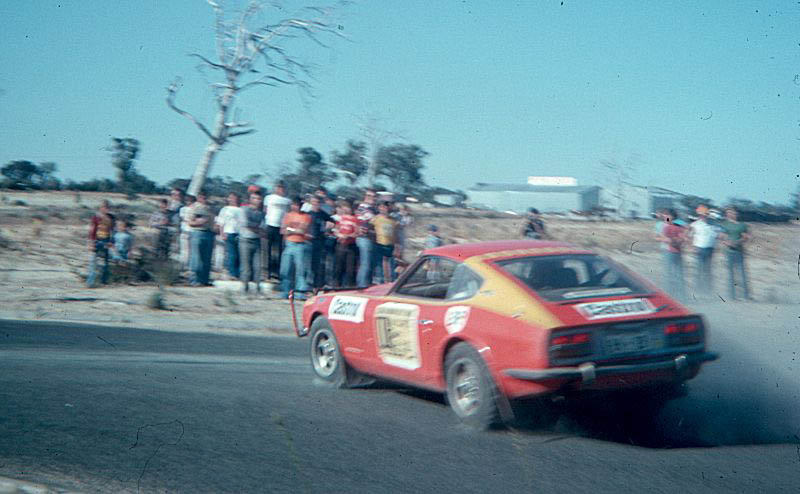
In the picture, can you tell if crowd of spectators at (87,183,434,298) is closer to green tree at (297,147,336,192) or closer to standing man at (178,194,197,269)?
standing man at (178,194,197,269)

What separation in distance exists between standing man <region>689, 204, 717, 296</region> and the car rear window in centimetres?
859

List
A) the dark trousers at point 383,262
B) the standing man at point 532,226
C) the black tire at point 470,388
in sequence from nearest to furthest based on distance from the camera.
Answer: the black tire at point 470,388 → the dark trousers at point 383,262 → the standing man at point 532,226

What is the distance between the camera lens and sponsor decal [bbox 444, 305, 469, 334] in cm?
627

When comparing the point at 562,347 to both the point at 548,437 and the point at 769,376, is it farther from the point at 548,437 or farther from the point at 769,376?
the point at 769,376

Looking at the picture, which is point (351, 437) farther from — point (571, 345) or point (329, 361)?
point (329, 361)

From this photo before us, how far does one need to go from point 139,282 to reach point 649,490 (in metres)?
12.7

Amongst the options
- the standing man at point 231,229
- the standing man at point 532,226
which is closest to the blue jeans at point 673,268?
the standing man at point 532,226

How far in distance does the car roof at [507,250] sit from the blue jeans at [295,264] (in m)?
7.12

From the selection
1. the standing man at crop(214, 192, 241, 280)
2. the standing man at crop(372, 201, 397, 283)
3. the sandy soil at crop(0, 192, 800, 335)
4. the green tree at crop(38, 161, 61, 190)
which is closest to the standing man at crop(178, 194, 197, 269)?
the standing man at crop(214, 192, 241, 280)

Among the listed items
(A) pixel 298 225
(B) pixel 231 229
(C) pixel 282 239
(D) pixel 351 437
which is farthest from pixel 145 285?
(D) pixel 351 437

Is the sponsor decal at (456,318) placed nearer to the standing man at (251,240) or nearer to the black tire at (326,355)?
the black tire at (326,355)

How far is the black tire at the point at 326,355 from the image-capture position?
25.4 ft

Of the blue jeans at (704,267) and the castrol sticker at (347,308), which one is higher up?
the blue jeans at (704,267)

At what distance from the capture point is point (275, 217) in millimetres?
15219
